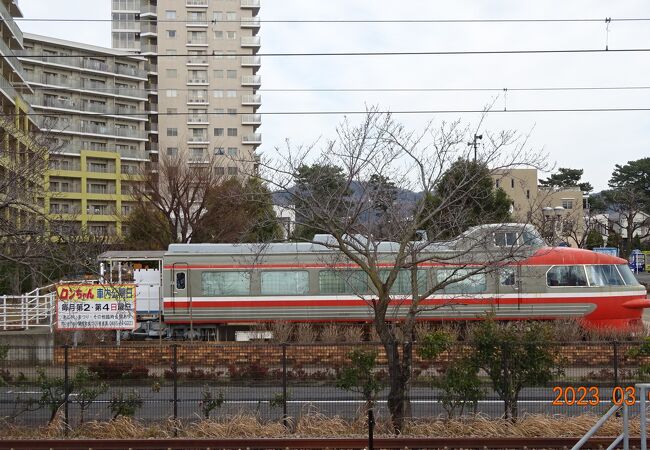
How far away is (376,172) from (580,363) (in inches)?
232

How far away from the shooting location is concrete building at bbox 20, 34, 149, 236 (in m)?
66.7

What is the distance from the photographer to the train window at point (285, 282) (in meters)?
22.0

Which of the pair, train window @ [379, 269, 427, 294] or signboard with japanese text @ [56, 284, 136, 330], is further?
train window @ [379, 269, 427, 294]

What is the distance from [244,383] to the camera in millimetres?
14000

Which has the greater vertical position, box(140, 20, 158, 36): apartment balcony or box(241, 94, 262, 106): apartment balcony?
box(140, 20, 158, 36): apartment balcony

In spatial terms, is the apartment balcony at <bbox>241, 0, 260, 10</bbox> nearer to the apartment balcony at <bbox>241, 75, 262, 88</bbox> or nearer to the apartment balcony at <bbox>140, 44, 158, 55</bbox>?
the apartment balcony at <bbox>241, 75, 262, 88</bbox>

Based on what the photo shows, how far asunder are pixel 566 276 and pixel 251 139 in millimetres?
58247

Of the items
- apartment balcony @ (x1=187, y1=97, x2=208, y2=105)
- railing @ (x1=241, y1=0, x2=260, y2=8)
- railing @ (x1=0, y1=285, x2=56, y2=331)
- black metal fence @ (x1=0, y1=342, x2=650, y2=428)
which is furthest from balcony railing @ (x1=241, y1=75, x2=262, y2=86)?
black metal fence @ (x1=0, y1=342, x2=650, y2=428)

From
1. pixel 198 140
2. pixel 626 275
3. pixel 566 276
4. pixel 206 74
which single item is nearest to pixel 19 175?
pixel 566 276

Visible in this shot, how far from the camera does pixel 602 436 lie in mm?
11352

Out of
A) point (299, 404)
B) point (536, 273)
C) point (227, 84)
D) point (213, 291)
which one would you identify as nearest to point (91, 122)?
point (227, 84)

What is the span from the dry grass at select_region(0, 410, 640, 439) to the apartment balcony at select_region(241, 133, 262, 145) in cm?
6566

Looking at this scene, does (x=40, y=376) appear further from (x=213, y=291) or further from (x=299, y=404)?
(x=213, y=291)

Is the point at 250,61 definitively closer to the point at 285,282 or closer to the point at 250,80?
the point at 250,80
